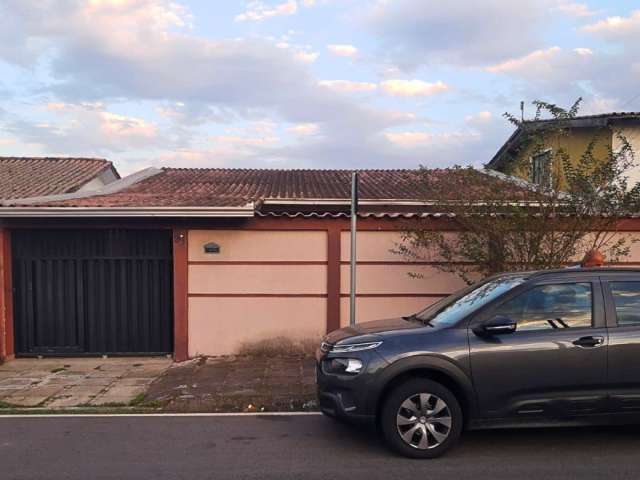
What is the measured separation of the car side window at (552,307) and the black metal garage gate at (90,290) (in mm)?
6481

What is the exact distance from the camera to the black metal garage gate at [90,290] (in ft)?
33.4

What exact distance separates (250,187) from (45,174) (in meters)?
4.78

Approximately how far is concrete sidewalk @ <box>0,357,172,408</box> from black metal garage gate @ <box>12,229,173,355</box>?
32 cm

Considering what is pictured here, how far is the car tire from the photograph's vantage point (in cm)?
529

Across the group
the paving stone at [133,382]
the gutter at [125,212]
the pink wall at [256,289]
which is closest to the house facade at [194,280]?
the pink wall at [256,289]

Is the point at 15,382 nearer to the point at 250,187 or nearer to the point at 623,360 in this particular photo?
the point at 250,187

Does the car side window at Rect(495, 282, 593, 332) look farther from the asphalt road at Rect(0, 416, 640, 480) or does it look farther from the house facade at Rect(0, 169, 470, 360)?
the house facade at Rect(0, 169, 470, 360)

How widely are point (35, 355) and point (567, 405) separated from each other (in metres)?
8.54

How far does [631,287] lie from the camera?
561cm

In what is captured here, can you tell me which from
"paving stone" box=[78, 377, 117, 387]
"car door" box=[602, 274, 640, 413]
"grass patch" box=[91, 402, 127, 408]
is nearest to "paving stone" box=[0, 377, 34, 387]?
"paving stone" box=[78, 377, 117, 387]

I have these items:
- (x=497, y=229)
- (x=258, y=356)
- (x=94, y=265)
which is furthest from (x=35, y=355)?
(x=497, y=229)

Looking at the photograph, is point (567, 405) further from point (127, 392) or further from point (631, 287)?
point (127, 392)

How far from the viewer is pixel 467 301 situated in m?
5.97

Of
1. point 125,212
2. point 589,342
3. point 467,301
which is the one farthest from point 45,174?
point 589,342
